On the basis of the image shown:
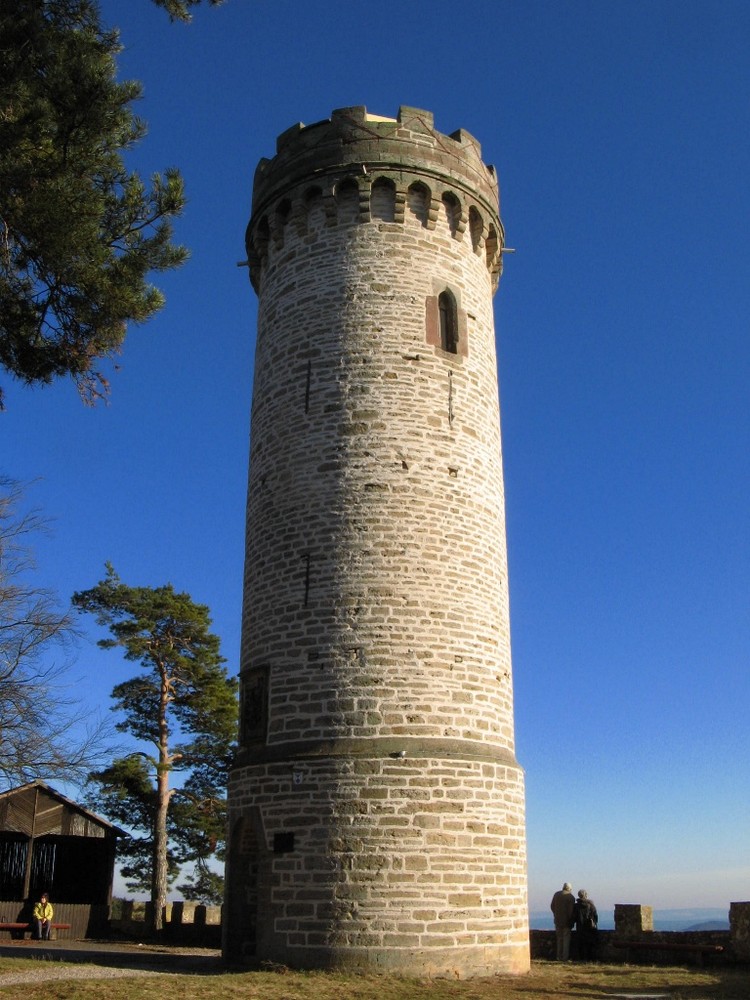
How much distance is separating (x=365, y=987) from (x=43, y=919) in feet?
38.6

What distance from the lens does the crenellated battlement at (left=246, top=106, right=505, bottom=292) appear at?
15.0 m

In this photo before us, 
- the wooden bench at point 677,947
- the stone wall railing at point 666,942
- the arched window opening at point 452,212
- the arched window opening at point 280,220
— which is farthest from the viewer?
the arched window opening at point 280,220

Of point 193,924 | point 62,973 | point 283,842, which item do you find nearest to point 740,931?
point 283,842

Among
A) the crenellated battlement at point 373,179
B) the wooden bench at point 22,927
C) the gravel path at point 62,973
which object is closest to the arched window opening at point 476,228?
the crenellated battlement at point 373,179

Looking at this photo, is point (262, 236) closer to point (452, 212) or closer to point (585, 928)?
point (452, 212)

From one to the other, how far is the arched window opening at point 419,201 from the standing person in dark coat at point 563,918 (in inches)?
432

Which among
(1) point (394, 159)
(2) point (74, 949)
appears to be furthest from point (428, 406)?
(2) point (74, 949)

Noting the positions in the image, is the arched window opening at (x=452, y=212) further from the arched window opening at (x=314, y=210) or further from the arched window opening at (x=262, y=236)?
the arched window opening at (x=262, y=236)

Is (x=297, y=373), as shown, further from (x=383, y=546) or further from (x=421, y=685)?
(x=421, y=685)

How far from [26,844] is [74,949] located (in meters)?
6.14

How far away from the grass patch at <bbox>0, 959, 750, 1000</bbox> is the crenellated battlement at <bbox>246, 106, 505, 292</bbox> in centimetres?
1067

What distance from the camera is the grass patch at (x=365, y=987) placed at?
9.38m

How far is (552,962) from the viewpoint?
14289 millimetres

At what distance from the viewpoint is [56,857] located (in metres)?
22.3
